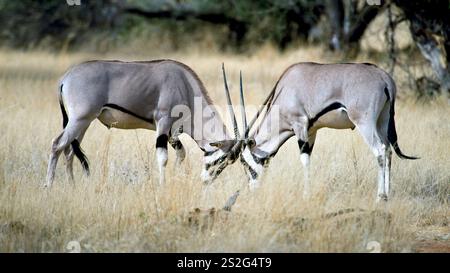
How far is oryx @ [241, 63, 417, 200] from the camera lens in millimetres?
7543

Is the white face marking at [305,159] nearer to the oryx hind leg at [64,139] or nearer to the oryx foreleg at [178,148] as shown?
the oryx foreleg at [178,148]

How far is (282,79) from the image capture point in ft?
27.2

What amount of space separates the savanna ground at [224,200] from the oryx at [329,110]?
25 centimetres

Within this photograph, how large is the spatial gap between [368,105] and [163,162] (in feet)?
7.04

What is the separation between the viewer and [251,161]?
777 cm

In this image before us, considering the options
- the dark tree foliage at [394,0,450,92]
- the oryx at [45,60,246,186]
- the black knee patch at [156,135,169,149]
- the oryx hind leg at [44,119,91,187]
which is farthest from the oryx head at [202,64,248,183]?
the dark tree foliage at [394,0,450,92]

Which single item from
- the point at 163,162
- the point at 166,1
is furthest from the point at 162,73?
the point at 166,1

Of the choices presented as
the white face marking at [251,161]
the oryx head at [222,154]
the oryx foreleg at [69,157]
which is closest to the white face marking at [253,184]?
the white face marking at [251,161]

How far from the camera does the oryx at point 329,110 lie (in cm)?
754

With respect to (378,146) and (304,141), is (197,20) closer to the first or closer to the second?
(304,141)

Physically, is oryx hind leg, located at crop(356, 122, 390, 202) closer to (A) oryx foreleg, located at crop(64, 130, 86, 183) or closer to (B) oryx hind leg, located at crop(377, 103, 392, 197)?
(B) oryx hind leg, located at crop(377, 103, 392, 197)

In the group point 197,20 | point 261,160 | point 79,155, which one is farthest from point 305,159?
point 197,20

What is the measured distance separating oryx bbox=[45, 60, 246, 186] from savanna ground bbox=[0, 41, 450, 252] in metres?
0.25

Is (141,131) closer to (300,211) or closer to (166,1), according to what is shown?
(300,211)
